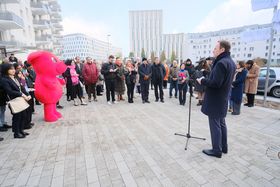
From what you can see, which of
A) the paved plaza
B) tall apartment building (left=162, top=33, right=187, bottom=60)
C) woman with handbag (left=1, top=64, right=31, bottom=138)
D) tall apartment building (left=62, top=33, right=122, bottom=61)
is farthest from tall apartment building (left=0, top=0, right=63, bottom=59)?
tall apartment building (left=162, top=33, right=187, bottom=60)

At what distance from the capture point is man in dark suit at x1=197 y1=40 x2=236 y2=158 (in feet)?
8.51

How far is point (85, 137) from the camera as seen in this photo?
3.99m

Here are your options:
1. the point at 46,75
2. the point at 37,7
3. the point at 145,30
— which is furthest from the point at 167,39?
the point at 46,75

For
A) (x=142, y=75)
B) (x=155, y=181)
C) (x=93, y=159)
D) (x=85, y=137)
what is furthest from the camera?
(x=142, y=75)

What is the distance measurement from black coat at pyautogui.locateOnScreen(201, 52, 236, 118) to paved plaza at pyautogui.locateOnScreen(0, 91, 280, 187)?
0.97 metres

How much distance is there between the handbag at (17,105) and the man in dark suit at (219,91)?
13.4ft

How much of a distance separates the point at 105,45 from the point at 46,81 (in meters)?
129

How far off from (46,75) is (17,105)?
1.28 m

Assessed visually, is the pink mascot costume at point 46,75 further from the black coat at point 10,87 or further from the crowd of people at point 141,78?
the black coat at point 10,87

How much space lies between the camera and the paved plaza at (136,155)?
2.49 metres

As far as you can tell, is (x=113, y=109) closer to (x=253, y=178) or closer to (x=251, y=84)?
(x=253, y=178)

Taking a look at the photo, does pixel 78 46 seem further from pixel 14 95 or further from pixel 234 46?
pixel 14 95

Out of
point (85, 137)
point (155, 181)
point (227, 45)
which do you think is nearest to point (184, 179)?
point (155, 181)

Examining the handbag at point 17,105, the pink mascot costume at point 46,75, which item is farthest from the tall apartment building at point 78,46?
the handbag at point 17,105
